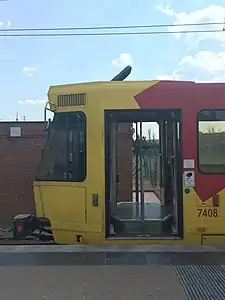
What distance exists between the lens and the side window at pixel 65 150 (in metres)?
8.44

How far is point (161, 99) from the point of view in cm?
837

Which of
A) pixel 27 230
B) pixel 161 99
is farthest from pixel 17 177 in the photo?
pixel 161 99

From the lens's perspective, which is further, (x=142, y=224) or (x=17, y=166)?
(x=17, y=166)

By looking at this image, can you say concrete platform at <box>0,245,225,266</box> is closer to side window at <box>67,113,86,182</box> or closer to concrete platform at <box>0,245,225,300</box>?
concrete platform at <box>0,245,225,300</box>

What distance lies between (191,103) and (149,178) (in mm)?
1822

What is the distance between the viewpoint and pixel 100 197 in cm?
823

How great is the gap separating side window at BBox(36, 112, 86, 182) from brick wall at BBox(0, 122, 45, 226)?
995 centimetres

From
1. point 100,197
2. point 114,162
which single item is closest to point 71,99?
point 114,162

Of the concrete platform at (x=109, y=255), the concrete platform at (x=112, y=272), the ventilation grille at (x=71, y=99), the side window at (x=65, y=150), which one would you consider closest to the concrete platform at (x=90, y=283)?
the concrete platform at (x=112, y=272)

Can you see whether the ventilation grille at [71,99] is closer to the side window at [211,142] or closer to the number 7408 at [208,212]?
the side window at [211,142]

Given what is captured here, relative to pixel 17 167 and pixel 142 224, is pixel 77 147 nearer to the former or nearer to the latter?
pixel 142 224

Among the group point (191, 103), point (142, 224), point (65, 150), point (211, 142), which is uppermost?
point (191, 103)

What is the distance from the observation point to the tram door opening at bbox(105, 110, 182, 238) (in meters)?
8.38

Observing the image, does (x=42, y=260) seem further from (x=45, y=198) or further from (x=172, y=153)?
(x=172, y=153)
